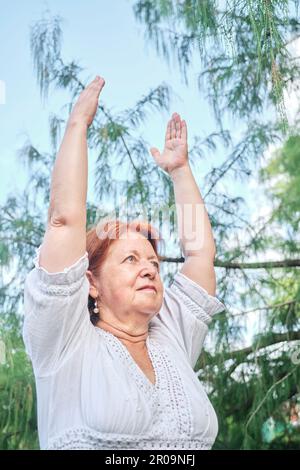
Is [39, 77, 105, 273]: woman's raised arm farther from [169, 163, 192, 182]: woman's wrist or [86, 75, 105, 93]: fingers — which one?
[169, 163, 192, 182]: woman's wrist

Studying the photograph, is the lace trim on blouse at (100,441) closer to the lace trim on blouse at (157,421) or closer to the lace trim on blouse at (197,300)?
the lace trim on blouse at (157,421)

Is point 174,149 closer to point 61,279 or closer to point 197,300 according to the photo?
point 197,300

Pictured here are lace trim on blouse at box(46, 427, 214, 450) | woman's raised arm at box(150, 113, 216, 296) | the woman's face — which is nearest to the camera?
lace trim on blouse at box(46, 427, 214, 450)

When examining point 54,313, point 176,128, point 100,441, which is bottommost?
point 100,441

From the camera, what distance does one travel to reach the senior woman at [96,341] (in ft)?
2.05

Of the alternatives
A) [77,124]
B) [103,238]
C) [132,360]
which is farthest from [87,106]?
[132,360]

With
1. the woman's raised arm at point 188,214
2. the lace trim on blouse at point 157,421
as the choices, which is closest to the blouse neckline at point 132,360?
the lace trim on blouse at point 157,421

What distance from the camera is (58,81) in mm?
1327

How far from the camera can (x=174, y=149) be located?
866 mm

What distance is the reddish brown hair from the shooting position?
746mm

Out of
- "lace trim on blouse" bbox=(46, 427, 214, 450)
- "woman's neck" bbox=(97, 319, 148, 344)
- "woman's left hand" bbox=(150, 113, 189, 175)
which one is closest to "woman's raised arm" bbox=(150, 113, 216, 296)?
"woman's left hand" bbox=(150, 113, 189, 175)

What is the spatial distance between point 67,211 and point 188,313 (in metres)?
0.21

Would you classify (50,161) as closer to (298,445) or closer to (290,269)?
(290,269)
